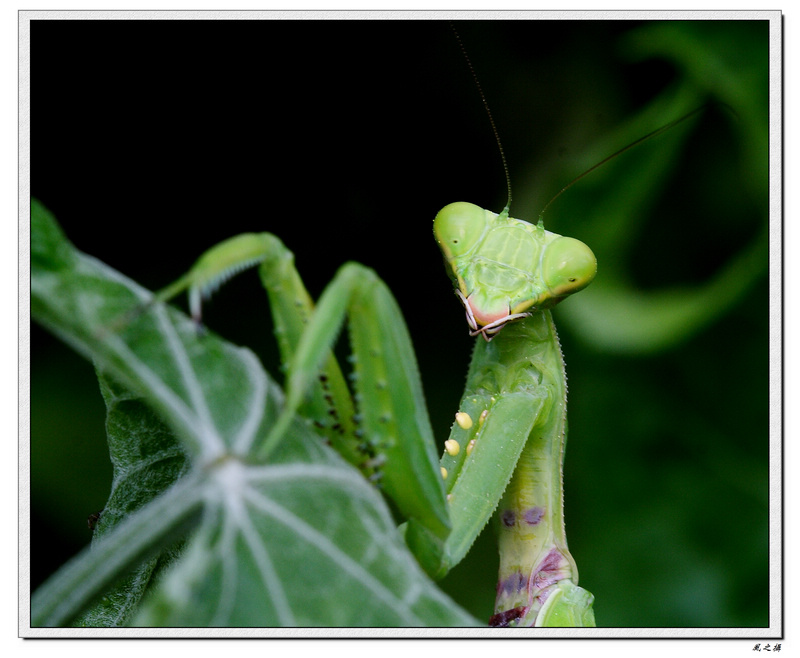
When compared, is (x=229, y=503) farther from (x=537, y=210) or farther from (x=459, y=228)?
(x=537, y=210)

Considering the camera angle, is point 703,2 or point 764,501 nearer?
point 703,2

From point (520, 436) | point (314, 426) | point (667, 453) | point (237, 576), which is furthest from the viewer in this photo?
point (667, 453)

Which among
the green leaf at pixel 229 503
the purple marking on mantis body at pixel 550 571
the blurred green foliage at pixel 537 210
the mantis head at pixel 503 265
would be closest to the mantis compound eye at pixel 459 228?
the mantis head at pixel 503 265

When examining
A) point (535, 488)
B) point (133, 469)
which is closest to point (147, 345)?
point (133, 469)

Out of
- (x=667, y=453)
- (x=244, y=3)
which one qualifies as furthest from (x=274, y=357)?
(x=667, y=453)

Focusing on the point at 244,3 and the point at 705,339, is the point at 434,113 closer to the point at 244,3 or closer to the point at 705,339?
the point at 244,3

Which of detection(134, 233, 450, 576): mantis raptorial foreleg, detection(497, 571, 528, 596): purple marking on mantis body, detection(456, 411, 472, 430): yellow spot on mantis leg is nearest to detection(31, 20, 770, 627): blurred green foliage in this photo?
detection(497, 571, 528, 596): purple marking on mantis body
